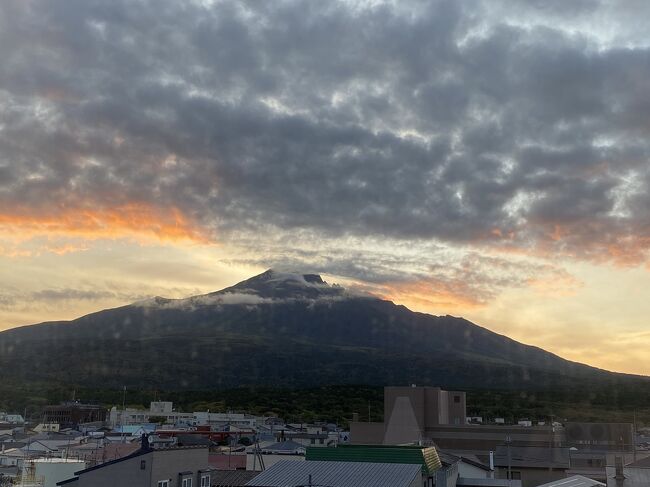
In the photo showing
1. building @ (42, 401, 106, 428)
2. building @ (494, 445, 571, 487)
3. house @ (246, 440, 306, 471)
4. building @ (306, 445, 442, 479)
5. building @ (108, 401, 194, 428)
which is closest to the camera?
building @ (306, 445, 442, 479)

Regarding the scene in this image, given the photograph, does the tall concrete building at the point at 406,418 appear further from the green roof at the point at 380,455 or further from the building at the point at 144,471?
the building at the point at 144,471

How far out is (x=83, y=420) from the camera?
159125 millimetres

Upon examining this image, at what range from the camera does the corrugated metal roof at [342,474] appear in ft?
110

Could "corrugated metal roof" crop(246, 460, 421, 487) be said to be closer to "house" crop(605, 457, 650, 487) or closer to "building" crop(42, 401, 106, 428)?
"house" crop(605, 457, 650, 487)

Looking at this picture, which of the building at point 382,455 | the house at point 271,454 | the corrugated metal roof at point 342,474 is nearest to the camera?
the corrugated metal roof at point 342,474

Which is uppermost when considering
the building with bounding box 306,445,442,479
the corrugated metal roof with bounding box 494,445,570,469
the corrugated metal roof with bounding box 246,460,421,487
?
the building with bounding box 306,445,442,479

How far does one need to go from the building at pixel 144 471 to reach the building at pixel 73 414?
128290 mm

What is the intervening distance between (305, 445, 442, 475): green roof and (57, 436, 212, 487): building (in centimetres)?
714

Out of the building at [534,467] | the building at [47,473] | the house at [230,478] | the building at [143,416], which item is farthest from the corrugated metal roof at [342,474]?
the building at [143,416]

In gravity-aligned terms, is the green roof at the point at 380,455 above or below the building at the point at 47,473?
above

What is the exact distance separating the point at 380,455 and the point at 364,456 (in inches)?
35.4

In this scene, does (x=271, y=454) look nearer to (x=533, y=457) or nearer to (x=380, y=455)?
(x=533, y=457)

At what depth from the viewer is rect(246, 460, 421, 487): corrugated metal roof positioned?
110 feet

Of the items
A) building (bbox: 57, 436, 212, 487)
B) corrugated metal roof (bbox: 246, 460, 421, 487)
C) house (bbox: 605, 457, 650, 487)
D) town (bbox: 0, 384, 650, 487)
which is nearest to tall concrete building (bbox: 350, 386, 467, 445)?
town (bbox: 0, 384, 650, 487)
